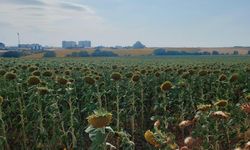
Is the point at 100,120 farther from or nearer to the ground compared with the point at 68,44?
farther from the ground

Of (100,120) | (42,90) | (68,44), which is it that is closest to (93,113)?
(42,90)

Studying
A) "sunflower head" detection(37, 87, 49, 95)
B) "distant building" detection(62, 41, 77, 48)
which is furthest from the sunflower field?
"distant building" detection(62, 41, 77, 48)

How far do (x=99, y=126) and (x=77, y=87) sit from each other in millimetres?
6815

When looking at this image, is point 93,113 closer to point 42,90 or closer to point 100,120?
point 42,90

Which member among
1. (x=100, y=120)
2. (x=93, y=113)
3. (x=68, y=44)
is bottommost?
(x=68, y=44)

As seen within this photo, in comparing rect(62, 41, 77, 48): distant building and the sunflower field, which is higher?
the sunflower field

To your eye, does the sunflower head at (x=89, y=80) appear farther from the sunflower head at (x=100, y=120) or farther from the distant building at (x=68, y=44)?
the distant building at (x=68, y=44)

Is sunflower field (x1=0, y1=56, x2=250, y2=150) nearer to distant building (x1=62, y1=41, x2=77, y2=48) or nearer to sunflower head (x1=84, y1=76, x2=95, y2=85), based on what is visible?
sunflower head (x1=84, y1=76, x2=95, y2=85)

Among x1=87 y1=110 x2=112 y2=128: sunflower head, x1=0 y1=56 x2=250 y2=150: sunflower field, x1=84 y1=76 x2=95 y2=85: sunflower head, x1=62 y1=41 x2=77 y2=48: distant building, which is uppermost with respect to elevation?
x1=87 y1=110 x2=112 y2=128: sunflower head

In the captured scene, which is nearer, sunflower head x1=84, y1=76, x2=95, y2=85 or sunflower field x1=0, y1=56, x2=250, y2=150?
sunflower field x1=0, y1=56, x2=250, y2=150

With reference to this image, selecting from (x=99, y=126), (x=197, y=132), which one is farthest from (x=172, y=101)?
(x=99, y=126)

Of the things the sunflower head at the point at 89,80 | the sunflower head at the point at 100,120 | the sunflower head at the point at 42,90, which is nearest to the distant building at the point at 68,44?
the sunflower head at the point at 89,80

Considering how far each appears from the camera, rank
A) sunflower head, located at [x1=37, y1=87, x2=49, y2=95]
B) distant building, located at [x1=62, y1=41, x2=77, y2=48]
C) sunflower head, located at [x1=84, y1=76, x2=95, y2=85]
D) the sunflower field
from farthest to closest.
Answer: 1. distant building, located at [x1=62, y1=41, x2=77, y2=48]
2. sunflower head, located at [x1=84, y1=76, x2=95, y2=85]
3. sunflower head, located at [x1=37, y1=87, x2=49, y2=95]
4. the sunflower field

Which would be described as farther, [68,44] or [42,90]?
[68,44]
